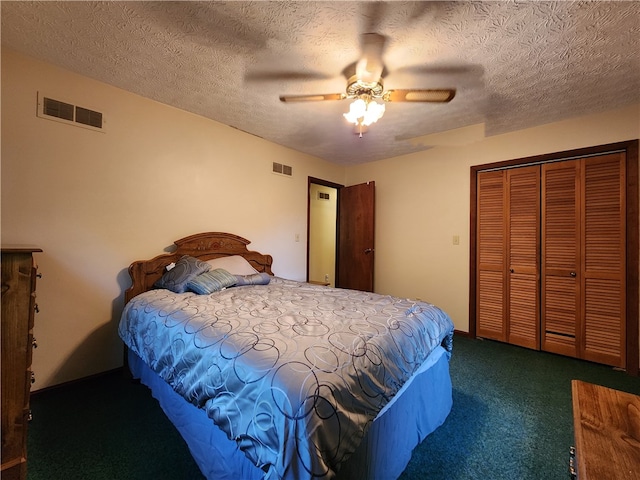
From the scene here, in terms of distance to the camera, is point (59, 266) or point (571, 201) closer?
point (59, 266)

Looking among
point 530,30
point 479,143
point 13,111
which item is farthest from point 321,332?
point 479,143

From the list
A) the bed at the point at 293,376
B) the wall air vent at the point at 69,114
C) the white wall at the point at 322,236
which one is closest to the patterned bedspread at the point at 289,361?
the bed at the point at 293,376

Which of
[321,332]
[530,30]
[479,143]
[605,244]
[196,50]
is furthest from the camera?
[479,143]

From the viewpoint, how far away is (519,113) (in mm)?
2615

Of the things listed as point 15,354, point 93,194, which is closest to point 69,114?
point 93,194

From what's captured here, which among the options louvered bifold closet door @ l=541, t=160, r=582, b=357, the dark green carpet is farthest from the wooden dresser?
louvered bifold closet door @ l=541, t=160, r=582, b=357

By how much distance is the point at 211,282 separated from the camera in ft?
7.42

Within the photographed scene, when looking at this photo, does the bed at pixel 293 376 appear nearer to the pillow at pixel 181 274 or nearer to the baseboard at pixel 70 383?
the pillow at pixel 181 274

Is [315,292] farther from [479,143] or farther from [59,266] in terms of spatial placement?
[479,143]

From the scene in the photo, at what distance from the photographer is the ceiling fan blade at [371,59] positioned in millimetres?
1682

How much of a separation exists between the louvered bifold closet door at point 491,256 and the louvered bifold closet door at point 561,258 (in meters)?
0.37

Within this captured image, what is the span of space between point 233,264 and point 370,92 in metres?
2.04

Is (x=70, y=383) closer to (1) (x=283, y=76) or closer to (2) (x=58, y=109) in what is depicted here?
(2) (x=58, y=109)

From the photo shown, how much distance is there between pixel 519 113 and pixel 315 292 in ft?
8.65
